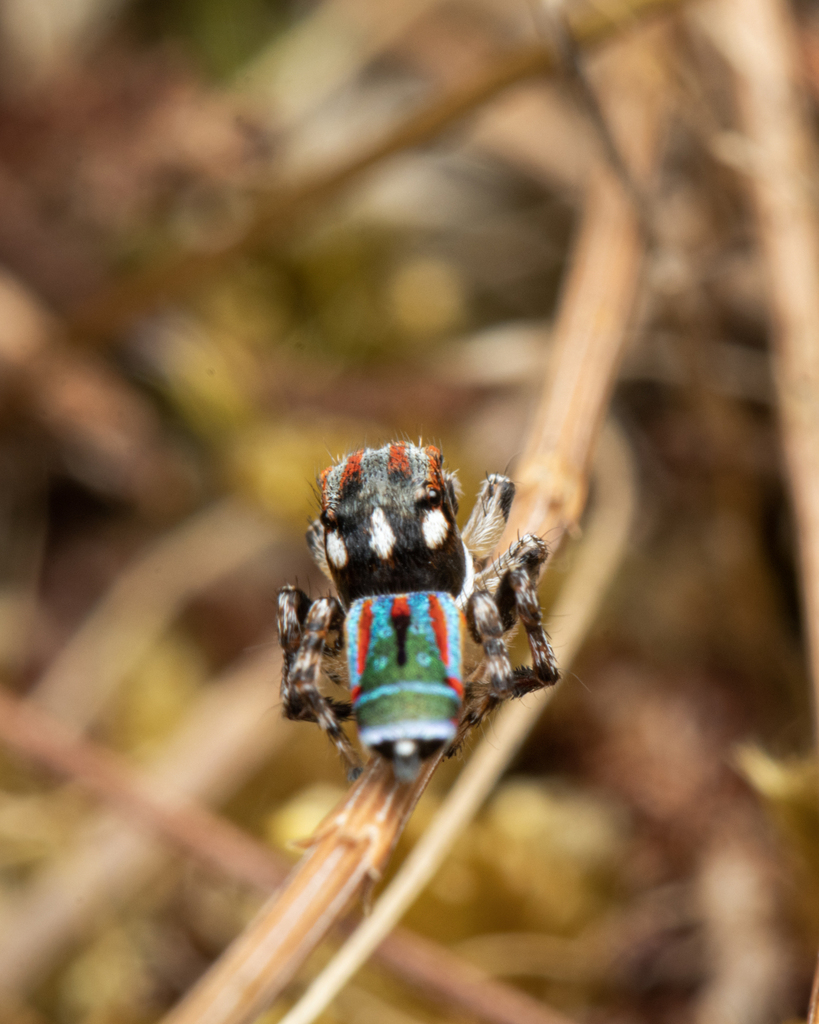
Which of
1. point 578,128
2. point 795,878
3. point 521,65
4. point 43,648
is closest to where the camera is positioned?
point 795,878

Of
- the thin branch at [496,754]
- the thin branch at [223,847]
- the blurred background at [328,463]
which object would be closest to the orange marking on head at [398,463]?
the blurred background at [328,463]

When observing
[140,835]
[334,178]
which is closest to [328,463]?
[334,178]

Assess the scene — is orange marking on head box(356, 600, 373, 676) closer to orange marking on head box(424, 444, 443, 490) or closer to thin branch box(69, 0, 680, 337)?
orange marking on head box(424, 444, 443, 490)

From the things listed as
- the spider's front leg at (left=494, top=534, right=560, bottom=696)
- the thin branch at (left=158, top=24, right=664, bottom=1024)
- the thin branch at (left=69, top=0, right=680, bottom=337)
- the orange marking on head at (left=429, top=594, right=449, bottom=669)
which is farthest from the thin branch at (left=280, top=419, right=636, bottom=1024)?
the thin branch at (left=69, top=0, right=680, bottom=337)

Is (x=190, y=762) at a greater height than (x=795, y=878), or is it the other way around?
(x=795, y=878)

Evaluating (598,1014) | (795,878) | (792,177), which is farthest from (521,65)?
(598,1014)

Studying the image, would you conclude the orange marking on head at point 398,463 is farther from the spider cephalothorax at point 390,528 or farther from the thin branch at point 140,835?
the thin branch at point 140,835

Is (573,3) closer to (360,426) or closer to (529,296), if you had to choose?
(529,296)

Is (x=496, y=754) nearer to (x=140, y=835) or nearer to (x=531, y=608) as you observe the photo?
(x=531, y=608)
